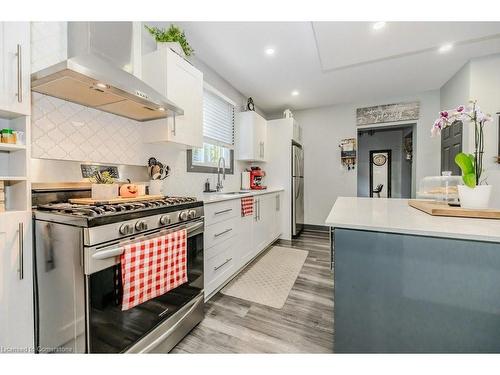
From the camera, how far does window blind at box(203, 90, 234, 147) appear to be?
3.00 metres

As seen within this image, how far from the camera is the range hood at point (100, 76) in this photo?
3.76 feet

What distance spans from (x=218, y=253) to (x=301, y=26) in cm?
234

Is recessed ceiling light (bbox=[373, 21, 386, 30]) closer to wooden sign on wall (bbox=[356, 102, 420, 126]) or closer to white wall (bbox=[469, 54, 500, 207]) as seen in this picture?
white wall (bbox=[469, 54, 500, 207])

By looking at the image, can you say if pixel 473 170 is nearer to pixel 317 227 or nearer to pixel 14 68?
pixel 14 68

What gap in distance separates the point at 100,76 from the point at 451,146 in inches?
173

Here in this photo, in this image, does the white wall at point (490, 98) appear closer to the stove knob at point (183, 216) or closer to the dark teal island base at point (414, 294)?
the dark teal island base at point (414, 294)

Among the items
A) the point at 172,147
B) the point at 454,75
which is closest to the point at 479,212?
the point at 172,147

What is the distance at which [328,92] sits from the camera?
3877 mm

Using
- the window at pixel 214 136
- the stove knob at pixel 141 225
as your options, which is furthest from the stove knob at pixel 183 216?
the window at pixel 214 136

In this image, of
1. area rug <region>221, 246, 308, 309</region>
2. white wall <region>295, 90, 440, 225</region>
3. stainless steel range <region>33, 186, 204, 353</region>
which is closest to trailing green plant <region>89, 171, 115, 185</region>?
stainless steel range <region>33, 186, 204, 353</region>

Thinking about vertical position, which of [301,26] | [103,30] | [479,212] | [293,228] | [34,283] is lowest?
[293,228]

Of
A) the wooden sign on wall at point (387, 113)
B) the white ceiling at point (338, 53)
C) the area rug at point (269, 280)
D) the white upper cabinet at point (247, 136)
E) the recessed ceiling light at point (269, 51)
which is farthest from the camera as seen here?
the wooden sign on wall at point (387, 113)

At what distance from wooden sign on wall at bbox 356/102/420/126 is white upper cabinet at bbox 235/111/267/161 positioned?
7.10 ft
